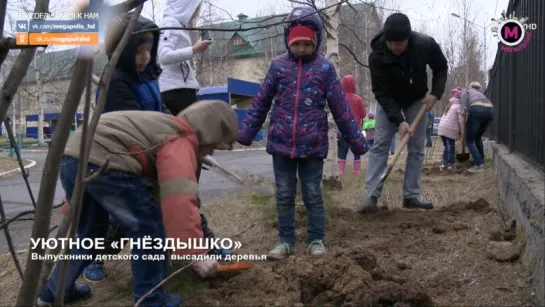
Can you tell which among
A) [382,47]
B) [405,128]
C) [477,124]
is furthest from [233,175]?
[477,124]

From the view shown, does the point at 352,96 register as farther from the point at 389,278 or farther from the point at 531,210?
the point at 389,278

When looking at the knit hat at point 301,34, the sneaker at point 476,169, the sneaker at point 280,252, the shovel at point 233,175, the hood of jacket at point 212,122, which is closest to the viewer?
the hood of jacket at point 212,122

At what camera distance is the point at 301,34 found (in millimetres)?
3123

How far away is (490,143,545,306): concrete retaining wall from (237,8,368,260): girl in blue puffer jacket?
962mm

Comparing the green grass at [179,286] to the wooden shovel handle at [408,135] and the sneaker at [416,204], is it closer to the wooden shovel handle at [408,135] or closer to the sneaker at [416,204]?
the wooden shovel handle at [408,135]

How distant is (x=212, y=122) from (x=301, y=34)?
1.13 meters

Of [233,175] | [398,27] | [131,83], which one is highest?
[398,27]

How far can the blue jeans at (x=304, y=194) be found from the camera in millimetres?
3135

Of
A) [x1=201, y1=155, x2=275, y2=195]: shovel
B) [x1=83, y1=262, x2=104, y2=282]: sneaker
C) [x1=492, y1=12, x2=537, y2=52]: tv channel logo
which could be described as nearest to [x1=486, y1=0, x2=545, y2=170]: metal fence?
[x1=492, y1=12, x2=537, y2=52]: tv channel logo

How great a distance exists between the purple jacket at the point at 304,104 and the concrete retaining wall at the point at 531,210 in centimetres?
96

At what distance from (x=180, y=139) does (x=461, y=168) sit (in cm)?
667

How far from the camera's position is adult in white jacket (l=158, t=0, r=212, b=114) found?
11.3 ft

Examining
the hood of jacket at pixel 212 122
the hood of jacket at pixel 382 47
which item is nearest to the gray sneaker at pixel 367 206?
the hood of jacket at pixel 382 47

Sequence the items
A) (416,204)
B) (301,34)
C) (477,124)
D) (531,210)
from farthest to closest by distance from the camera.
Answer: (477,124)
(416,204)
(301,34)
(531,210)
